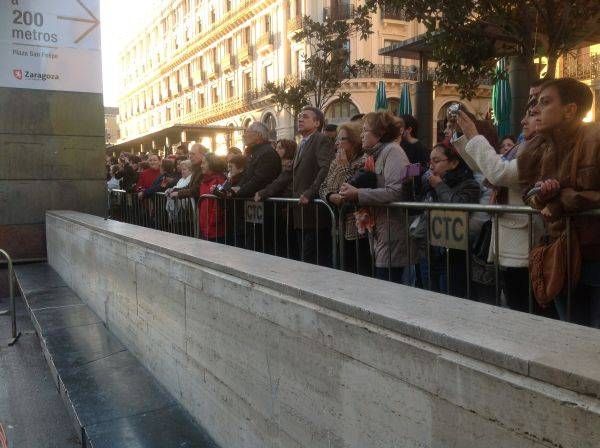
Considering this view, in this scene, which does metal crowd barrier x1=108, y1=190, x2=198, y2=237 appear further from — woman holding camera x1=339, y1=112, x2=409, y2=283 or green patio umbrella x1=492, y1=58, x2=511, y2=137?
green patio umbrella x1=492, y1=58, x2=511, y2=137

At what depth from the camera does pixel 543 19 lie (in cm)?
770

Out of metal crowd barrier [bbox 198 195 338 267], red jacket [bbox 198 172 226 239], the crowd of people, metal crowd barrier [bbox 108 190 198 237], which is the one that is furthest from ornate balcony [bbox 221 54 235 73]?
metal crowd barrier [bbox 198 195 338 267]

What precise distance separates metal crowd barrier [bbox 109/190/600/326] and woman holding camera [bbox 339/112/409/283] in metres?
0.02

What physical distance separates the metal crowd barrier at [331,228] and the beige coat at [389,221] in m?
0.02

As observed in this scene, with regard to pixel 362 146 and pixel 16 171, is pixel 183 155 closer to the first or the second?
pixel 16 171

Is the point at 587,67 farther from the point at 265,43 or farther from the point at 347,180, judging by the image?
the point at 347,180

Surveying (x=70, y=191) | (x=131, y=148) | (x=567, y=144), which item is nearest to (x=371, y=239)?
(x=567, y=144)

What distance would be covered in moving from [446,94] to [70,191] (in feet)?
105

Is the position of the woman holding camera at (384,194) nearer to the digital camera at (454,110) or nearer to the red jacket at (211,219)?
the digital camera at (454,110)

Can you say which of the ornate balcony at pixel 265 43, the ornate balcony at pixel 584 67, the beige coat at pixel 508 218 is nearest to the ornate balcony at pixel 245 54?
the ornate balcony at pixel 265 43

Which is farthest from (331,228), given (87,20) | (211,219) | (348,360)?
(87,20)

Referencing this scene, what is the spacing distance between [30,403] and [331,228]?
8.82ft

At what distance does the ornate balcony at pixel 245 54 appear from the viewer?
4600cm

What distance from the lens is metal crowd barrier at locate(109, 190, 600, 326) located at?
311cm
